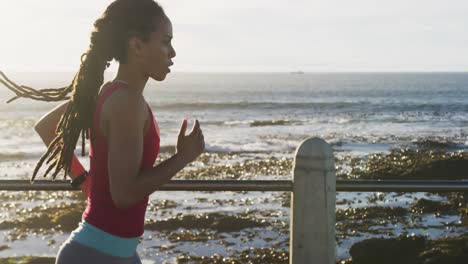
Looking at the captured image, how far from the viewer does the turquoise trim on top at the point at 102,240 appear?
2.33 metres

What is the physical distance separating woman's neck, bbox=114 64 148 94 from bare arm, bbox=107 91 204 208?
9 cm

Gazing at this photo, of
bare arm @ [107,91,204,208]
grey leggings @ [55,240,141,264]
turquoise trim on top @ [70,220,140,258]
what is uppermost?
bare arm @ [107,91,204,208]

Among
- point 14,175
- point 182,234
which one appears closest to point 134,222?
point 182,234

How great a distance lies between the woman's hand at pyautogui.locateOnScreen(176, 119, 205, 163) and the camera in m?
2.31

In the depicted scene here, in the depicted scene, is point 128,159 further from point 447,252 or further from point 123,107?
point 447,252

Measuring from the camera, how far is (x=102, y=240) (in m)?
2.33

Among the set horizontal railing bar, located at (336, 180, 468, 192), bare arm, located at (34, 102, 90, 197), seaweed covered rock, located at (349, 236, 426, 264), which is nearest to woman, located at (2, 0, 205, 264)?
bare arm, located at (34, 102, 90, 197)

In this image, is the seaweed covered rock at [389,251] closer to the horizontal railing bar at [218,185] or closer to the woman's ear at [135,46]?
the horizontal railing bar at [218,185]

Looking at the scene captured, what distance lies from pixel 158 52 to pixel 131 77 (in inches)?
5.0

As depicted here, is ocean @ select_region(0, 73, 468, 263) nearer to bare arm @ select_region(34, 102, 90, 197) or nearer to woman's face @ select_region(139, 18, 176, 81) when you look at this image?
bare arm @ select_region(34, 102, 90, 197)

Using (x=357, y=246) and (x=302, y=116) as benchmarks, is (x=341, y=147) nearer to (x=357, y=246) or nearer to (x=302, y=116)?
(x=357, y=246)

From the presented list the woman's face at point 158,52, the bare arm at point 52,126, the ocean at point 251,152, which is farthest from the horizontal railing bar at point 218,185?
the ocean at point 251,152

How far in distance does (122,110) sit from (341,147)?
96.8 feet

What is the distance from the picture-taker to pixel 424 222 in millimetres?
14102
